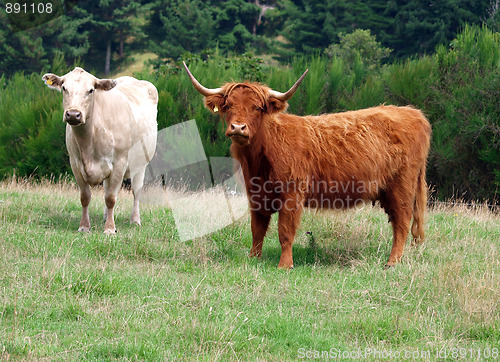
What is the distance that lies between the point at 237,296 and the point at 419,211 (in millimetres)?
2630

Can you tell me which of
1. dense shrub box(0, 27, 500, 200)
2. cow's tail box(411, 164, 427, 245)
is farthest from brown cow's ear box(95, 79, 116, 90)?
dense shrub box(0, 27, 500, 200)

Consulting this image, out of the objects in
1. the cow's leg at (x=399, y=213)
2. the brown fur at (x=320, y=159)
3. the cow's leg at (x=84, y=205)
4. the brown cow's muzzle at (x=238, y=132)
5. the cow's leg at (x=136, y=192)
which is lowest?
the cow's leg at (x=136, y=192)

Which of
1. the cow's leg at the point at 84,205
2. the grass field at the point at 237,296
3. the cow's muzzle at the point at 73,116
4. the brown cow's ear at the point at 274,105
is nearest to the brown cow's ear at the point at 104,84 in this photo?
the cow's muzzle at the point at 73,116

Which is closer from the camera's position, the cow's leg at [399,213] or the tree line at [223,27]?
the cow's leg at [399,213]

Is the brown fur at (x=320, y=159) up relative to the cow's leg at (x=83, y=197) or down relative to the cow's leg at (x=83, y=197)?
up

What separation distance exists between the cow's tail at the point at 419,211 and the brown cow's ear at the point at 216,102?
7.46 feet

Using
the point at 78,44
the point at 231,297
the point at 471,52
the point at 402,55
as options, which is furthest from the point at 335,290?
the point at 78,44

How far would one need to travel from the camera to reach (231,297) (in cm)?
420

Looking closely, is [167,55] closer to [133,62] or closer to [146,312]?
[133,62]

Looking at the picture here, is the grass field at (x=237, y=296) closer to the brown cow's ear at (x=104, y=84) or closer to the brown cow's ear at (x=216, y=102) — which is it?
the brown cow's ear at (x=216, y=102)

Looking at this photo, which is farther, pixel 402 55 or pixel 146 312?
pixel 402 55

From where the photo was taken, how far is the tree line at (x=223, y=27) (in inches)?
1167

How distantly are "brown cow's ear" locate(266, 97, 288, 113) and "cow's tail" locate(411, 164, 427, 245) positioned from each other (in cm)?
178

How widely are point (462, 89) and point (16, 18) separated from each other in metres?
26.3
